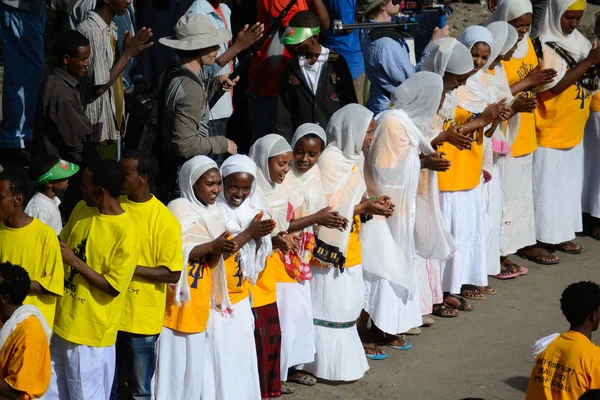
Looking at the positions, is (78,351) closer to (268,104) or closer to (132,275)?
(132,275)

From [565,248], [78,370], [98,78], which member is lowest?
[565,248]

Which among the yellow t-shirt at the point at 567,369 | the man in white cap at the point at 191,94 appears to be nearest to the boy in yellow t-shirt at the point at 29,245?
the man in white cap at the point at 191,94

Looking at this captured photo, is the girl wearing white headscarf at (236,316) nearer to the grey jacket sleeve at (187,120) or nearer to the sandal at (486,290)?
the grey jacket sleeve at (187,120)

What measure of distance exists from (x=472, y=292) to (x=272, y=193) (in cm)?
296

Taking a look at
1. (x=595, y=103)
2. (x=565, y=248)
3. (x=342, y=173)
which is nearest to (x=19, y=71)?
(x=342, y=173)

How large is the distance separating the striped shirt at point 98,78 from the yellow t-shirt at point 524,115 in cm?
373

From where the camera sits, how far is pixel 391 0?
9.69 m

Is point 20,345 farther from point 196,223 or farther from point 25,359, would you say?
point 196,223

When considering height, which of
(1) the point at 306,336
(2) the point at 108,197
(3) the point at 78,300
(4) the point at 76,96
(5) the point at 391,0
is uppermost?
(5) the point at 391,0

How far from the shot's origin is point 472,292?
9.74 metres

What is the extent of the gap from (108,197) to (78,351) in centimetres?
87

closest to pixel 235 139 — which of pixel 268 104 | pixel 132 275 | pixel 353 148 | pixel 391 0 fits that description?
pixel 268 104

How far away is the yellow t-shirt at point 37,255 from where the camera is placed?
589cm

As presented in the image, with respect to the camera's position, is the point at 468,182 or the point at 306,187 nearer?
the point at 306,187
